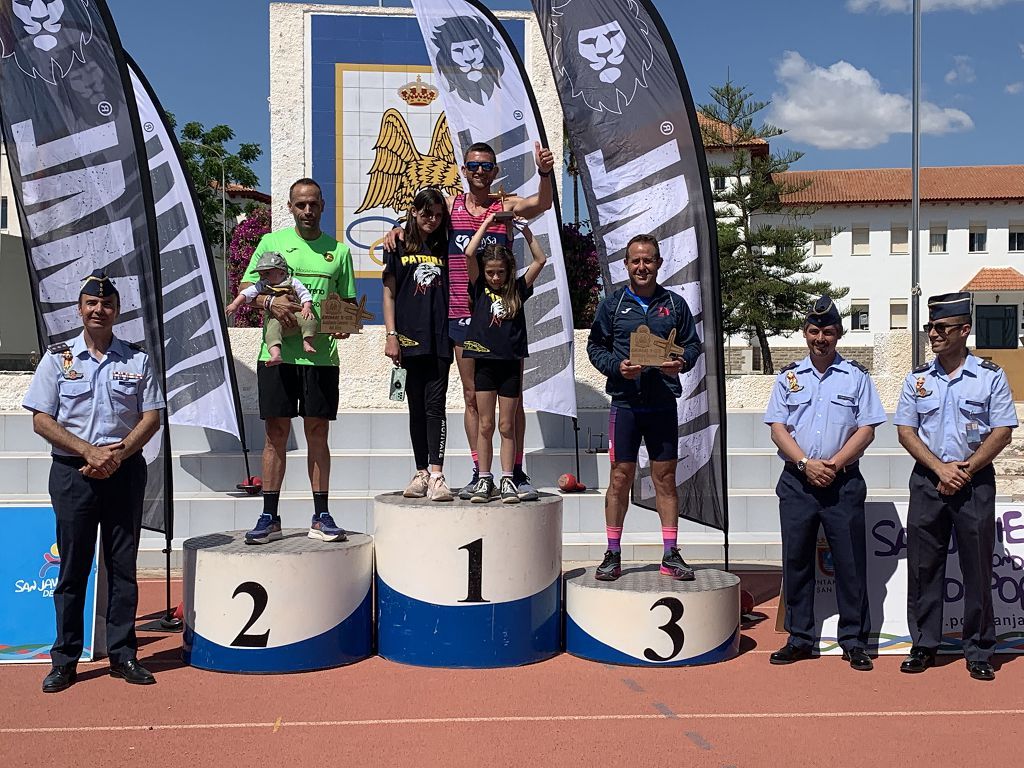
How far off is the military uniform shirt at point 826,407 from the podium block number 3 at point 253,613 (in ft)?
9.40

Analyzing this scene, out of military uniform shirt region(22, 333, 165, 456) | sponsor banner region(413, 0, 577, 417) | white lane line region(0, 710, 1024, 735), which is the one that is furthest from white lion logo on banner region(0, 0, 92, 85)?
white lane line region(0, 710, 1024, 735)

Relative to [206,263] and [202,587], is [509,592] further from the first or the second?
[206,263]

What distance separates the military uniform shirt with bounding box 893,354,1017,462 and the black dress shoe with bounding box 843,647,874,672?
43.9 inches

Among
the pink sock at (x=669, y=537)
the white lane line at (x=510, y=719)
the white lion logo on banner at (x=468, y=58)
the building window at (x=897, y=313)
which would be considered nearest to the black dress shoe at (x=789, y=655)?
the pink sock at (x=669, y=537)

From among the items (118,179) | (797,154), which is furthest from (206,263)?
(797,154)

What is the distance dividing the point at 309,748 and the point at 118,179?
365cm

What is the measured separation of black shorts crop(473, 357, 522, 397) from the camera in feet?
19.6

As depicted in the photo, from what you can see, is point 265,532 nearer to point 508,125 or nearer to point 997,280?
point 508,125

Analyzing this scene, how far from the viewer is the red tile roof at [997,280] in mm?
46031

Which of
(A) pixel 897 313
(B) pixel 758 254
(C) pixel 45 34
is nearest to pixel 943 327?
(C) pixel 45 34

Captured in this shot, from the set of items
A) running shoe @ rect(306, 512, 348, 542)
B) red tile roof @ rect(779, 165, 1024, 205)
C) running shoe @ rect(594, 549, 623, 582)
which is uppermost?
red tile roof @ rect(779, 165, 1024, 205)

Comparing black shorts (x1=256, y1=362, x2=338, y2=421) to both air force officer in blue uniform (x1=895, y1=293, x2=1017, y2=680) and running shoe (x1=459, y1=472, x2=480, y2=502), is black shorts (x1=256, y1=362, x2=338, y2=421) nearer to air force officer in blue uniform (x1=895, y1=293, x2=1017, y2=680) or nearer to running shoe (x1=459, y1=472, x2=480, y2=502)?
running shoe (x1=459, y1=472, x2=480, y2=502)

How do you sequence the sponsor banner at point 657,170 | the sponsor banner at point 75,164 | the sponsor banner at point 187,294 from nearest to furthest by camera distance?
the sponsor banner at point 75,164 → the sponsor banner at point 657,170 → the sponsor banner at point 187,294

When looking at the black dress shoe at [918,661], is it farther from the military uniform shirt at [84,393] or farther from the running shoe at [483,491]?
the military uniform shirt at [84,393]
